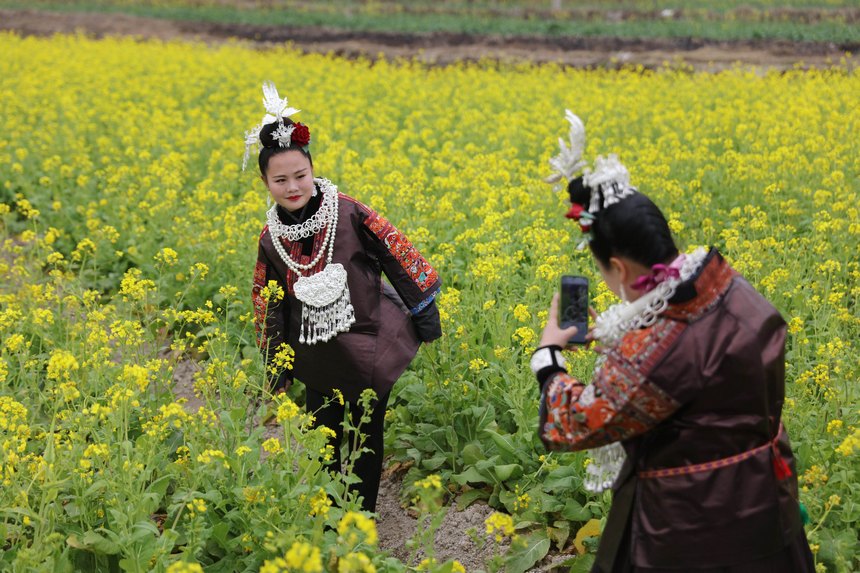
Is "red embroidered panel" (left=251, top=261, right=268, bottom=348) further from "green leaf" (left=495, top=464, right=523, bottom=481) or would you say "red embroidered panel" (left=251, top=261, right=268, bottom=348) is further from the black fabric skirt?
the black fabric skirt

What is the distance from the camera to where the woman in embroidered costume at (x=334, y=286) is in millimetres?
3693

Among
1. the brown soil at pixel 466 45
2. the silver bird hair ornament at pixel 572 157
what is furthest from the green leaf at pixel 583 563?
the brown soil at pixel 466 45

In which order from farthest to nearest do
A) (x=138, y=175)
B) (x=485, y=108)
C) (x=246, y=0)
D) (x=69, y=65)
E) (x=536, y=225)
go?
(x=246, y=0) → (x=69, y=65) → (x=485, y=108) → (x=138, y=175) → (x=536, y=225)

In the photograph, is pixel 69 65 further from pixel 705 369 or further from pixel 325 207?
pixel 705 369

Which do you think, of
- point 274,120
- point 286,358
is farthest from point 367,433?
point 274,120

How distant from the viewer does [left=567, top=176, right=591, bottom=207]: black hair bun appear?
2330 millimetres

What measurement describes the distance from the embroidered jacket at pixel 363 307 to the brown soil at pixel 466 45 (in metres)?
15.1

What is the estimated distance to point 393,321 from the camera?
3857 millimetres

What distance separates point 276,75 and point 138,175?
24.4 feet

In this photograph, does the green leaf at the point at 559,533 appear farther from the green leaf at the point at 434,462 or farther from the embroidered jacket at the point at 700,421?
the embroidered jacket at the point at 700,421

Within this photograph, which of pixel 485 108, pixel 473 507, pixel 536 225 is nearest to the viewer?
pixel 473 507

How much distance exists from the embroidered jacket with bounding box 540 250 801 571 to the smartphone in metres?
0.18

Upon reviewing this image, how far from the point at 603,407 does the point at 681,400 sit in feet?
0.63

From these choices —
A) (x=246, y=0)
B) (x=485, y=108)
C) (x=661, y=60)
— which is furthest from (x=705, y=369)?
(x=246, y=0)
